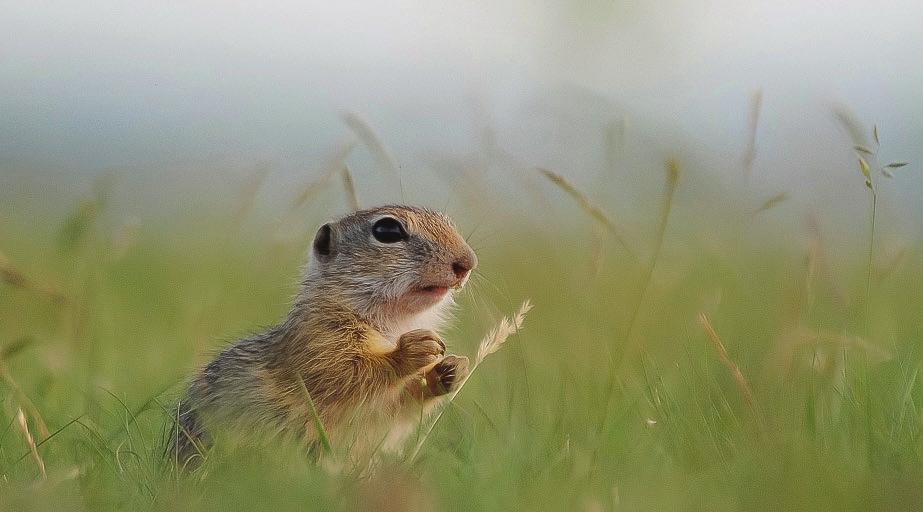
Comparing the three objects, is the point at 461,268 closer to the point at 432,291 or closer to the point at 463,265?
the point at 463,265

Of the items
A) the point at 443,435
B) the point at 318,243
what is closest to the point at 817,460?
the point at 443,435

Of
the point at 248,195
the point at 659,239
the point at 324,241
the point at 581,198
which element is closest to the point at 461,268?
the point at 581,198

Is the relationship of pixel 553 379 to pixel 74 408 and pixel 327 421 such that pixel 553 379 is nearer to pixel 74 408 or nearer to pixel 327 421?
pixel 327 421

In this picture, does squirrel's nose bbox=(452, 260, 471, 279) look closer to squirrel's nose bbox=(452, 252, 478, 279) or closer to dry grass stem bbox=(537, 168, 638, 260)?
squirrel's nose bbox=(452, 252, 478, 279)

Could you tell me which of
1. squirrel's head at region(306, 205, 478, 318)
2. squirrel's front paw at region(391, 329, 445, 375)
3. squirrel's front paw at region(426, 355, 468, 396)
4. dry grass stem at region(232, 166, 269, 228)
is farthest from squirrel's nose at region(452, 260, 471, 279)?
dry grass stem at region(232, 166, 269, 228)

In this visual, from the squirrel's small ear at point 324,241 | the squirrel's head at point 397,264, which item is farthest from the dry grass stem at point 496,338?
the squirrel's small ear at point 324,241

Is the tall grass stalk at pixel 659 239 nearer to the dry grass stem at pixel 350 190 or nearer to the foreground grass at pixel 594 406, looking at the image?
the foreground grass at pixel 594 406
